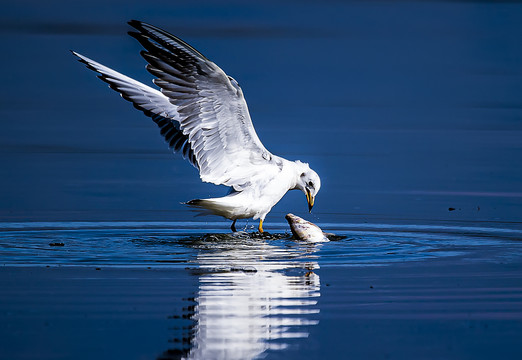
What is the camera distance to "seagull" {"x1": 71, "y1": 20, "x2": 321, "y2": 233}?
11.4 metres

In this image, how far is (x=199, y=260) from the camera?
10.1 meters

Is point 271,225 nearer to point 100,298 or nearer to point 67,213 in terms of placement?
point 67,213

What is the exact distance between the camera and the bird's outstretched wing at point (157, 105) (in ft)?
45.7

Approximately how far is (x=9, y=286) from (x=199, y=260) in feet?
6.89

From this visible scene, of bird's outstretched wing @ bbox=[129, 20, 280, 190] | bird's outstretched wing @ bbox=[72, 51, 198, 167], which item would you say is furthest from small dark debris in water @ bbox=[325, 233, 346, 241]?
bird's outstretched wing @ bbox=[72, 51, 198, 167]

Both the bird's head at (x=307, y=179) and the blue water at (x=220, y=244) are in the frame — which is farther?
the bird's head at (x=307, y=179)

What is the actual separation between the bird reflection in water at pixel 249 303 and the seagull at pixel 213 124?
141cm

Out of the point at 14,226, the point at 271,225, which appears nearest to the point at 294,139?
the point at 271,225

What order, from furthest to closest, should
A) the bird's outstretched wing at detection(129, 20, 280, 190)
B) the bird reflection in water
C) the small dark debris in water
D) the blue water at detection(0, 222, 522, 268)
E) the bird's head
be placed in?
the bird's head → the small dark debris in water → the bird's outstretched wing at detection(129, 20, 280, 190) → the blue water at detection(0, 222, 522, 268) → the bird reflection in water

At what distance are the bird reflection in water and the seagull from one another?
4.62 feet

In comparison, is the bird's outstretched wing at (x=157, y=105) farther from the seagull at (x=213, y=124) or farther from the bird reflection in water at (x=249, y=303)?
the bird reflection in water at (x=249, y=303)

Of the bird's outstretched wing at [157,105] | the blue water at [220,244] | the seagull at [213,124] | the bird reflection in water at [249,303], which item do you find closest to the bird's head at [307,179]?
the seagull at [213,124]

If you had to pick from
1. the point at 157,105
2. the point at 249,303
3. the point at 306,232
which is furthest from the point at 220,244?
the point at 249,303

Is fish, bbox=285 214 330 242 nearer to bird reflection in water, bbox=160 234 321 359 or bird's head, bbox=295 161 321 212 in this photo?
bird reflection in water, bbox=160 234 321 359
